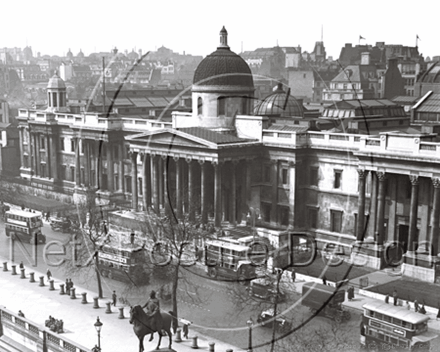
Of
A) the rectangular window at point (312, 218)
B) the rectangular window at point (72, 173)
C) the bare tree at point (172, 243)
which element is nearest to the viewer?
the bare tree at point (172, 243)

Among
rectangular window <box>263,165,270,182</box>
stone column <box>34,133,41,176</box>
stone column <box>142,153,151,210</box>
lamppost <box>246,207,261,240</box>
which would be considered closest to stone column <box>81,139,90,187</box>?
stone column <box>34,133,41,176</box>

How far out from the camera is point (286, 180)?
6644cm

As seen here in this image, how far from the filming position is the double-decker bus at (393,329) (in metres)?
37.2

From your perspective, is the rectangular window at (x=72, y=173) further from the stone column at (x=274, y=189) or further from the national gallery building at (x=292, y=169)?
the stone column at (x=274, y=189)

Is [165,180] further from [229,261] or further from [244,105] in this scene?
[229,261]

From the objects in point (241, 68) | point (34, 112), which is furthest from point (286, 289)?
point (34, 112)

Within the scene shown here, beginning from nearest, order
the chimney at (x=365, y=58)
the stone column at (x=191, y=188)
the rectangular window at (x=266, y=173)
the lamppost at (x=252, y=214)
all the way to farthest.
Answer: the stone column at (x=191, y=188), the lamppost at (x=252, y=214), the rectangular window at (x=266, y=173), the chimney at (x=365, y=58)

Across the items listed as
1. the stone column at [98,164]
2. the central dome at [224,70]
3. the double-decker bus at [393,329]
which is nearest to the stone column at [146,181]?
the central dome at [224,70]

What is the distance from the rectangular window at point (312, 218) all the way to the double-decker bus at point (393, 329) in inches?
1022

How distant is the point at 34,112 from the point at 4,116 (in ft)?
119

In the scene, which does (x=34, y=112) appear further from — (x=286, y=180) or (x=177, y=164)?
(x=286, y=180)

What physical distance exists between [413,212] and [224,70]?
26594 mm

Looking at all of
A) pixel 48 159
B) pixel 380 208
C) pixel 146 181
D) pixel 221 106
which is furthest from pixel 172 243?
pixel 48 159

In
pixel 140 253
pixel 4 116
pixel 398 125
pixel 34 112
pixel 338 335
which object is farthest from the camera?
pixel 4 116
